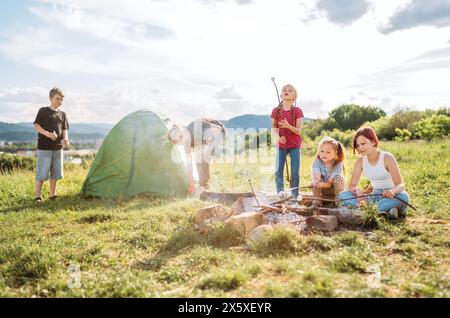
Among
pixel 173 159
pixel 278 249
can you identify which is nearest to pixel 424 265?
pixel 278 249

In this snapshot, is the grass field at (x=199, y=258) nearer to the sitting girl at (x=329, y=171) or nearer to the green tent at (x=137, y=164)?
the sitting girl at (x=329, y=171)

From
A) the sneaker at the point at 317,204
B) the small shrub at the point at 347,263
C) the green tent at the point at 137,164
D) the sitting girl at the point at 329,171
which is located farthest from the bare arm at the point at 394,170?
the green tent at the point at 137,164

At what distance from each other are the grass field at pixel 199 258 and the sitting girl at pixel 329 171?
43.9 inches

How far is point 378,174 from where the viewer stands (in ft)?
19.6

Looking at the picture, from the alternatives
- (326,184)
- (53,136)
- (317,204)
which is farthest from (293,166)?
(53,136)

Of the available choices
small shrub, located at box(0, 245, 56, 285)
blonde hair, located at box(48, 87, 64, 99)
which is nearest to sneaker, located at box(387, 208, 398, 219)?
small shrub, located at box(0, 245, 56, 285)

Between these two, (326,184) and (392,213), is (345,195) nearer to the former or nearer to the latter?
(326,184)

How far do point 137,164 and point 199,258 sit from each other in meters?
4.73

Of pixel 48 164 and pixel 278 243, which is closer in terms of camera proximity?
pixel 278 243

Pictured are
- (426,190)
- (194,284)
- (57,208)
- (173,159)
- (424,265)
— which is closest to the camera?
(194,284)

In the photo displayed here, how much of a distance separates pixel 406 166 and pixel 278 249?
7.91 meters
